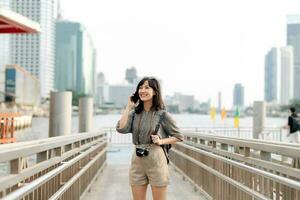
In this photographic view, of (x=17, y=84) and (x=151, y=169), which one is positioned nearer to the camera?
(x=151, y=169)

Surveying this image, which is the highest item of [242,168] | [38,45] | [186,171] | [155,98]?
[38,45]

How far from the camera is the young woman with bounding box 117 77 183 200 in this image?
4.28 m

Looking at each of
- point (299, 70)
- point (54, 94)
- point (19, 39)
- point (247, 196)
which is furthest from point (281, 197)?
point (299, 70)

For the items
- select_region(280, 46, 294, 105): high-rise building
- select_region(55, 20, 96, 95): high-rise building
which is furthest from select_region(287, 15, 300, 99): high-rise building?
select_region(55, 20, 96, 95): high-rise building

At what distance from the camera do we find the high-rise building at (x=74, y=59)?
444ft

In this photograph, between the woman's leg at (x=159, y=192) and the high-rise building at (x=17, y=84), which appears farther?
the high-rise building at (x=17, y=84)

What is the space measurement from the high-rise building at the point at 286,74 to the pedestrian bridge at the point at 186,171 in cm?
13154

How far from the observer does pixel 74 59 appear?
152000 mm

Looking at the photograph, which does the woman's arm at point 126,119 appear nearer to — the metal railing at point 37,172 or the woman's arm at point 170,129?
the woman's arm at point 170,129

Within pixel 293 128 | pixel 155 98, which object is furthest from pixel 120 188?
pixel 293 128

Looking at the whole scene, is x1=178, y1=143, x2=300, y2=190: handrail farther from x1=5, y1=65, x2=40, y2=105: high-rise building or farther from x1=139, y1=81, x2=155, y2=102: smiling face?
x1=5, y1=65, x2=40, y2=105: high-rise building

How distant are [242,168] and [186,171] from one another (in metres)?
5.36

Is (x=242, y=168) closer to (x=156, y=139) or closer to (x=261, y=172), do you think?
(x=261, y=172)

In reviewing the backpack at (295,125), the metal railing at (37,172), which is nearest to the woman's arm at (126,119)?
the metal railing at (37,172)
